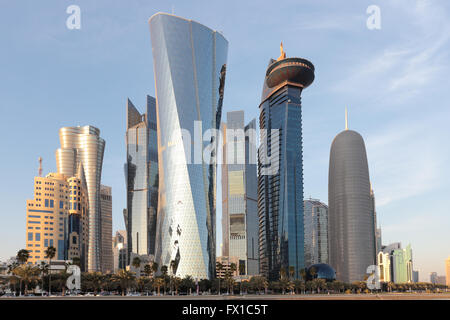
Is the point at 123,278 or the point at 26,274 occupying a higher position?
the point at 26,274

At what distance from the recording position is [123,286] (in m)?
163

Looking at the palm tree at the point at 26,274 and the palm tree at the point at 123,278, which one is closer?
the palm tree at the point at 26,274

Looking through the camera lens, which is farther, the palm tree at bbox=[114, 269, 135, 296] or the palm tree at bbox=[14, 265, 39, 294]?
the palm tree at bbox=[114, 269, 135, 296]

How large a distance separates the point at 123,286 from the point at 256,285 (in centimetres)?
5727

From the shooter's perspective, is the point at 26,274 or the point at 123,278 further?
the point at 123,278
